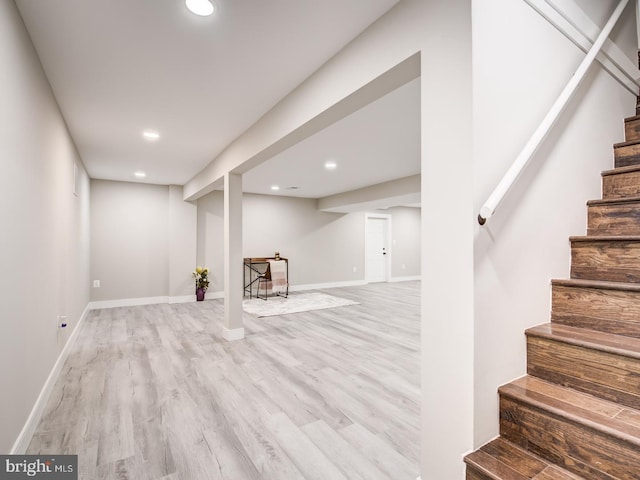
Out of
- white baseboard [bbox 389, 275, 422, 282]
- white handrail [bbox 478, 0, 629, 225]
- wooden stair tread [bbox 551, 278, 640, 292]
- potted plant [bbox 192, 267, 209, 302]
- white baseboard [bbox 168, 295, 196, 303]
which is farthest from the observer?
white baseboard [bbox 389, 275, 422, 282]

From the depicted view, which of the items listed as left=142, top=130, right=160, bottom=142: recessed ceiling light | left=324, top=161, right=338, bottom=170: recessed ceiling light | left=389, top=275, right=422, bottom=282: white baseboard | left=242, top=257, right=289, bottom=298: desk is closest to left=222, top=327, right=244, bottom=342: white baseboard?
left=142, top=130, right=160, bottom=142: recessed ceiling light

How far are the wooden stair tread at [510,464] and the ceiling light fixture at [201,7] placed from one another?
7.54 feet

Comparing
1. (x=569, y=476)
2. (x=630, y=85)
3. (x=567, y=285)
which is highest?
(x=630, y=85)

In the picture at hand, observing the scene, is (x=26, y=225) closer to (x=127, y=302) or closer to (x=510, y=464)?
(x=510, y=464)

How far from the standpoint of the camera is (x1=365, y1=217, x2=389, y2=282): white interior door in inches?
363

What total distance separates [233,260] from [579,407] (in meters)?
3.46

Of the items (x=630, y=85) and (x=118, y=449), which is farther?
(x=630, y=85)

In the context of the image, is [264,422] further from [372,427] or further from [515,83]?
[515,83]

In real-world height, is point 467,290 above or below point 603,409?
above

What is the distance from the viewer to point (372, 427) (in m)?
1.98

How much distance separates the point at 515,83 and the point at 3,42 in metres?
2.35

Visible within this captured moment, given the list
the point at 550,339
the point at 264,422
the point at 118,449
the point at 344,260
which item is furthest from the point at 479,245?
the point at 344,260

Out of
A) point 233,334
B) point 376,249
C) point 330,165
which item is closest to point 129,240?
point 233,334

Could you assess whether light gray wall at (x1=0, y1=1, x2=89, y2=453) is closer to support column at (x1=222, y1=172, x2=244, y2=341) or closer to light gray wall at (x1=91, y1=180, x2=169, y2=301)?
support column at (x1=222, y1=172, x2=244, y2=341)
